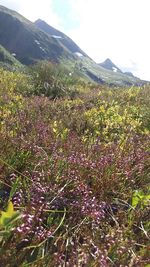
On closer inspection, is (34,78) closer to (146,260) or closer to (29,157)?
(29,157)

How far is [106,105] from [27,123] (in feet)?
11.4

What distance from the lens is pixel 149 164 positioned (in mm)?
4410

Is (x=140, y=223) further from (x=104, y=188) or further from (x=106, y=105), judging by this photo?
(x=106, y=105)

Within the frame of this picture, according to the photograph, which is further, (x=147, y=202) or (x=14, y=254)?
(x=147, y=202)

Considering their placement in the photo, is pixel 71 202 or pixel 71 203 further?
pixel 71 202

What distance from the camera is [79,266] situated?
221cm

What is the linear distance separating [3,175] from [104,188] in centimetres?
90

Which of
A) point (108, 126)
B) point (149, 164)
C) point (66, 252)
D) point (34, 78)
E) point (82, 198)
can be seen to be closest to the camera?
point (66, 252)

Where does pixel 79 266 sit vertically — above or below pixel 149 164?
below

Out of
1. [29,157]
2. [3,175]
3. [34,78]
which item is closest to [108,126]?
[29,157]

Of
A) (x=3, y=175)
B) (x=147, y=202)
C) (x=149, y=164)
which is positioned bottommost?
(x=3, y=175)

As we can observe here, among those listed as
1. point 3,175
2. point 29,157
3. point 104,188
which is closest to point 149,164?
point 104,188

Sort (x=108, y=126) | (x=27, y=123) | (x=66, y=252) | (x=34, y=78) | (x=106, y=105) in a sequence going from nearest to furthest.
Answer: (x=66, y=252), (x=27, y=123), (x=108, y=126), (x=106, y=105), (x=34, y=78)

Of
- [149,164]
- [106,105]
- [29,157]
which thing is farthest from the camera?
[106,105]
